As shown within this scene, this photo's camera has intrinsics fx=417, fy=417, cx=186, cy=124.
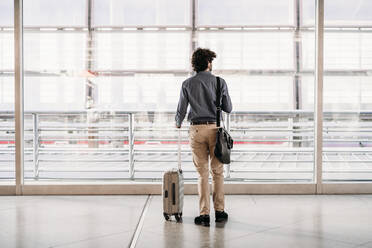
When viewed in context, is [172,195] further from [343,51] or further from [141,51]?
[343,51]

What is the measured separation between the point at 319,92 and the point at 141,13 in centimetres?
205

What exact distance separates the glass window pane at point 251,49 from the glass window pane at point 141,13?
38 centimetres

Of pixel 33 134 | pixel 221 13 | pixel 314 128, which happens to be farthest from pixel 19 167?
pixel 314 128

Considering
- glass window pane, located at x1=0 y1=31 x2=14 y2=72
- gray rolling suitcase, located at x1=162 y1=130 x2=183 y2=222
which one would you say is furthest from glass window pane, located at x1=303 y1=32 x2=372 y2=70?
glass window pane, located at x1=0 y1=31 x2=14 y2=72

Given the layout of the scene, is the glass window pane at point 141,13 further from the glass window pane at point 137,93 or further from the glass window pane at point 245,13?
the glass window pane at point 137,93

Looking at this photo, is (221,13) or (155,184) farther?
(221,13)

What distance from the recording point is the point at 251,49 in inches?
189

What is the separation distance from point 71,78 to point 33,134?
0.77 m

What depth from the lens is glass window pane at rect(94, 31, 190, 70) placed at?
4.65 m

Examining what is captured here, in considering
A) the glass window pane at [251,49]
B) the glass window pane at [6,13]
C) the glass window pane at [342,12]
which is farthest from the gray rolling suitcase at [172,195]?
the glass window pane at [6,13]

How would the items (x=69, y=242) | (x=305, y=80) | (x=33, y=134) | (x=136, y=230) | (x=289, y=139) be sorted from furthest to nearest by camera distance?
(x=289, y=139), (x=33, y=134), (x=305, y=80), (x=136, y=230), (x=69, y=242)

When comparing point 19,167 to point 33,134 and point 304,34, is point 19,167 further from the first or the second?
point 304,34

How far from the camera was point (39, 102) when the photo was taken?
4473 millimetres

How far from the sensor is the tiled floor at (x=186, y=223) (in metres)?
2.44
